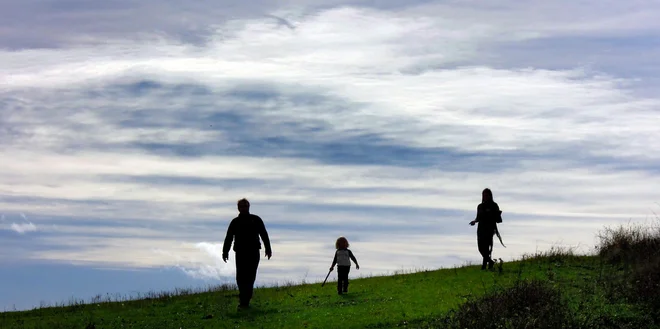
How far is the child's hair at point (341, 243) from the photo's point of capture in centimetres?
3011

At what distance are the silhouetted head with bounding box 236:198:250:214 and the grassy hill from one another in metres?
3.21

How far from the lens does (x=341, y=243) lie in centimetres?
3017

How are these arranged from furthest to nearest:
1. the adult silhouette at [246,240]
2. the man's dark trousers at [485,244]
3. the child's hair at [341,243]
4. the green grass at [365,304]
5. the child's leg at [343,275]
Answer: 1. the man's dark trousers at [485,244]
2. the child's hair at [341,243]
3. the child's leg at [343,275]
4. the adult silhouette at [246,240]
5. the green grass at [365,304]

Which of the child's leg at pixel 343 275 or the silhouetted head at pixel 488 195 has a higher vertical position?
the silhouetted head at pixel 488 195

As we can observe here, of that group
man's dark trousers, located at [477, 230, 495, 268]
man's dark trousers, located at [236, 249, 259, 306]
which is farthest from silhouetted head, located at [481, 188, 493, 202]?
man's dark trousers, located at [236, 249, 259, 306]

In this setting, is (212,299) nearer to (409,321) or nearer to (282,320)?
(282,320)

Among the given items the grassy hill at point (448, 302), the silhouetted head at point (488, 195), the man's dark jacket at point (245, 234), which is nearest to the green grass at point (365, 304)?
the grassy hill at point (448, 302)

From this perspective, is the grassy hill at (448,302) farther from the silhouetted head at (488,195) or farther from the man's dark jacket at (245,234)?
the silhouetted head at (488,195)

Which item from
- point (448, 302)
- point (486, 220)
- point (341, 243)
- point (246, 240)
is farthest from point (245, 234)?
point (486, 220)

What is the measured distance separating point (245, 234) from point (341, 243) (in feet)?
13.9

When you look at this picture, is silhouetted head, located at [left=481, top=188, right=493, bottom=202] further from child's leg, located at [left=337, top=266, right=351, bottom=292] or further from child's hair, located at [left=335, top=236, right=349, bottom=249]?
child's leg, located at [left=337, top=266, right=351, bottom=292]

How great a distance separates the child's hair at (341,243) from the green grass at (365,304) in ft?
5.60

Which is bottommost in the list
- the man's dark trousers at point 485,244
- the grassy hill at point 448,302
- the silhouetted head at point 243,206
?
the grassy hill at point 448,302

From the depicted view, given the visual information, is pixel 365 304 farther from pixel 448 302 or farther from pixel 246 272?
pixel 246 272
